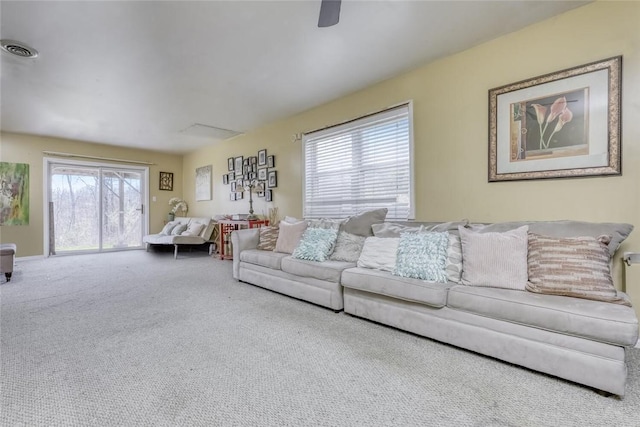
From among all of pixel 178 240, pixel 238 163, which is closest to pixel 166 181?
pixel 178 240

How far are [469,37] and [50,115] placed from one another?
566cm

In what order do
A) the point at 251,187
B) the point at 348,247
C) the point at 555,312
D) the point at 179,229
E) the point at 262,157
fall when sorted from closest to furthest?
the point at 555,312 < the point at 348,247 < the point at 262,157 < the point at 251,187 < the point at 179,229

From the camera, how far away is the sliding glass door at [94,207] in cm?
591

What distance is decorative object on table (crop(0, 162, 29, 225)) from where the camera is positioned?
17.0ft

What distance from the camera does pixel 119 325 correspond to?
7.66 feet

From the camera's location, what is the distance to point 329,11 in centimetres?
162

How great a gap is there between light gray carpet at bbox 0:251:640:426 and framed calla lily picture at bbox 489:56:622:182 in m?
1.36

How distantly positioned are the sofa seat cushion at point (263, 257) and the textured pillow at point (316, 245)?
192 mm

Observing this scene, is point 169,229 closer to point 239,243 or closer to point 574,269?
point 239,243

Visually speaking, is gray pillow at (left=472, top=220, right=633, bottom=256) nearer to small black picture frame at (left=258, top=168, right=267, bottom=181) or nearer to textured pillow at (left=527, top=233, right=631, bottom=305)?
textured pillow at (left=527, top=233, right=631, bottom=305)

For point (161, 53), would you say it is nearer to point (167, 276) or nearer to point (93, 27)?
point (93, 27)

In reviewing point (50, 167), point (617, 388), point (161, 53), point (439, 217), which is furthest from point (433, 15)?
point (50, 167)

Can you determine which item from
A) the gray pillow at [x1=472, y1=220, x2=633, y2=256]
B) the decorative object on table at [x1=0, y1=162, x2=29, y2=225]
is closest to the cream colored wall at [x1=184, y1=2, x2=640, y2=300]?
the gray pillow at [x1=472, y1=220, x2=633, y2=256]

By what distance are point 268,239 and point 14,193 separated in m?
5.24
